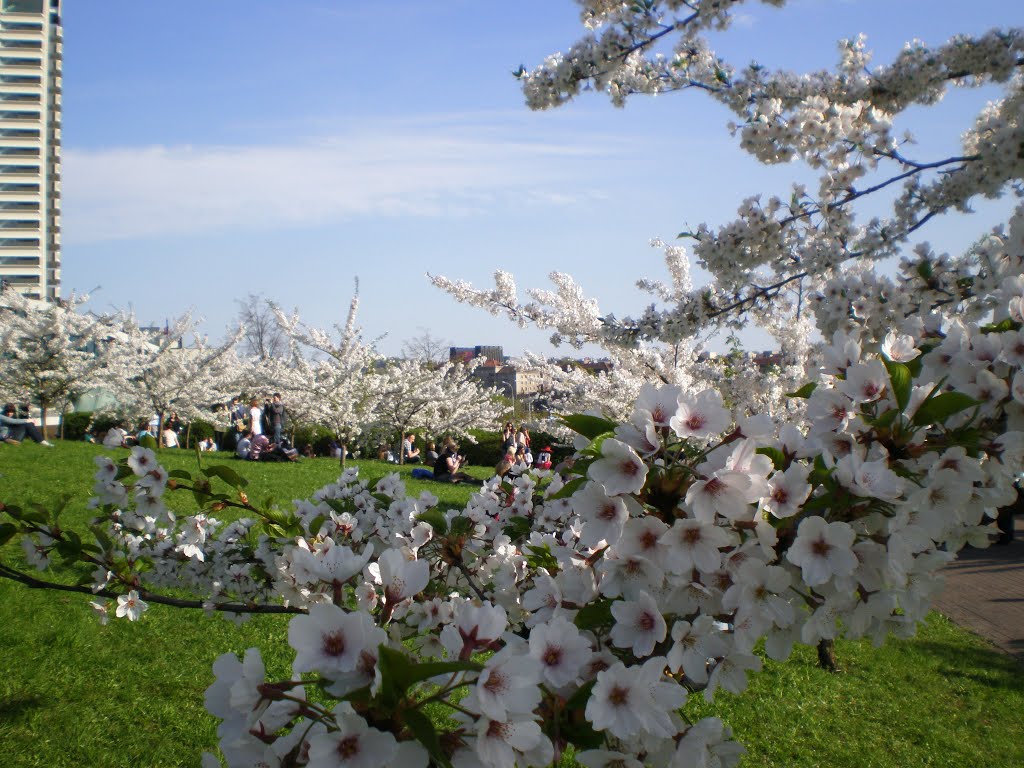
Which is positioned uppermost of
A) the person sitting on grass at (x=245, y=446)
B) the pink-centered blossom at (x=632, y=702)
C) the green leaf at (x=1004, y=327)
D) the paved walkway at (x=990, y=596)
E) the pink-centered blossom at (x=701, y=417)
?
the green leaf at (x=1004, y=327)

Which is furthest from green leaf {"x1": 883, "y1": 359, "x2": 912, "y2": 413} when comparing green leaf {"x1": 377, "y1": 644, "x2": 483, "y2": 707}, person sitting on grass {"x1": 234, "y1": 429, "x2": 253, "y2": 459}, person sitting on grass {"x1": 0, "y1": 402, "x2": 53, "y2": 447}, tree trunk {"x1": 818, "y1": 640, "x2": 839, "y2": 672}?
person sitting on grass {"x1": 234, "y1": 429, "x2": 253, "y2": 459}

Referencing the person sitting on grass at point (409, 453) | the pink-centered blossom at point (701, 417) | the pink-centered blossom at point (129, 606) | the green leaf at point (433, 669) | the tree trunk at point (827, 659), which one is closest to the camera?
the green leaf at point (433, 669)

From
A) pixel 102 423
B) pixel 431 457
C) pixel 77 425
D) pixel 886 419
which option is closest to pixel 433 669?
pixel 886 419

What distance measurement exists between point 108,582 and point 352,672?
2.30m

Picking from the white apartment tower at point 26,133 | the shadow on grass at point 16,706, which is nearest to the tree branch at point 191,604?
the shadow on grass at point 16,706

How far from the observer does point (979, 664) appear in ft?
21.7

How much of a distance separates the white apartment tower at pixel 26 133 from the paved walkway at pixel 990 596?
78867 mm

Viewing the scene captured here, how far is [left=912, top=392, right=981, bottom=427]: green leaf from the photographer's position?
131 cm

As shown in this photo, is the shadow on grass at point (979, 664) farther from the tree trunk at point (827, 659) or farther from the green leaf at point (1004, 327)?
the green leaf at point (1004, 327)

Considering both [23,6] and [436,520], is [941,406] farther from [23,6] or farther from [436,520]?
[23,6]

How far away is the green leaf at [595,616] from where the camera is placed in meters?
1.35

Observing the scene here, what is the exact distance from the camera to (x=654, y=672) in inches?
46.0

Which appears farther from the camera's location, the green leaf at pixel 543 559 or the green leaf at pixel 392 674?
the green leaf at pixel 543 559

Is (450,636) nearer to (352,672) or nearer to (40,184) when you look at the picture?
(352,672)
